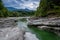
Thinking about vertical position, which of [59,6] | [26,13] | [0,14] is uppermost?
[59,6]

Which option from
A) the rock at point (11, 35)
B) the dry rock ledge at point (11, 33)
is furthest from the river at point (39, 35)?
the rock at point (11, 35)

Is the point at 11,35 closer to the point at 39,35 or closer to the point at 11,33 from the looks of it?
the point at 11,33

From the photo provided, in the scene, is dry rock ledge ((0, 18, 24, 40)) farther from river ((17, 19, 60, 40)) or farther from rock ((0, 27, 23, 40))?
river ((17, 19, 60, 40))

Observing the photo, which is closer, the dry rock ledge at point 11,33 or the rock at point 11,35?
the rock at point 11,35

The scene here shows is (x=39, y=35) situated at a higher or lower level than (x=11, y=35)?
lower

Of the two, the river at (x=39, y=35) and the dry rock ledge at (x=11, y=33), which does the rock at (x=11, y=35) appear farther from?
the river at (x=39, y=35)

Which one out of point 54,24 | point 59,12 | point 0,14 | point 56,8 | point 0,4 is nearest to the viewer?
point 54,24

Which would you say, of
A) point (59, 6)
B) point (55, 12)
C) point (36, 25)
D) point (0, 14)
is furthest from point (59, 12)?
point (0, 14)

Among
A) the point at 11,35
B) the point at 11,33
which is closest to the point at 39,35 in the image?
the point at 11,33

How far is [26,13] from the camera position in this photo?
17500 cm

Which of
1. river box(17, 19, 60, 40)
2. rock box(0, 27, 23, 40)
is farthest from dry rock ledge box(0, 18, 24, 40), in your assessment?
river box(17, 19, 60, 40)

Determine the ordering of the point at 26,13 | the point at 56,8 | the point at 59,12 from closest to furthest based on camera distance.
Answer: the point at 59,12 → the point at 56,8 → the point at 26,13

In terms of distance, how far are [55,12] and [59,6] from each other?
169 inches

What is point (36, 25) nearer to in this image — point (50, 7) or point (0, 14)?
point (50, 7)
